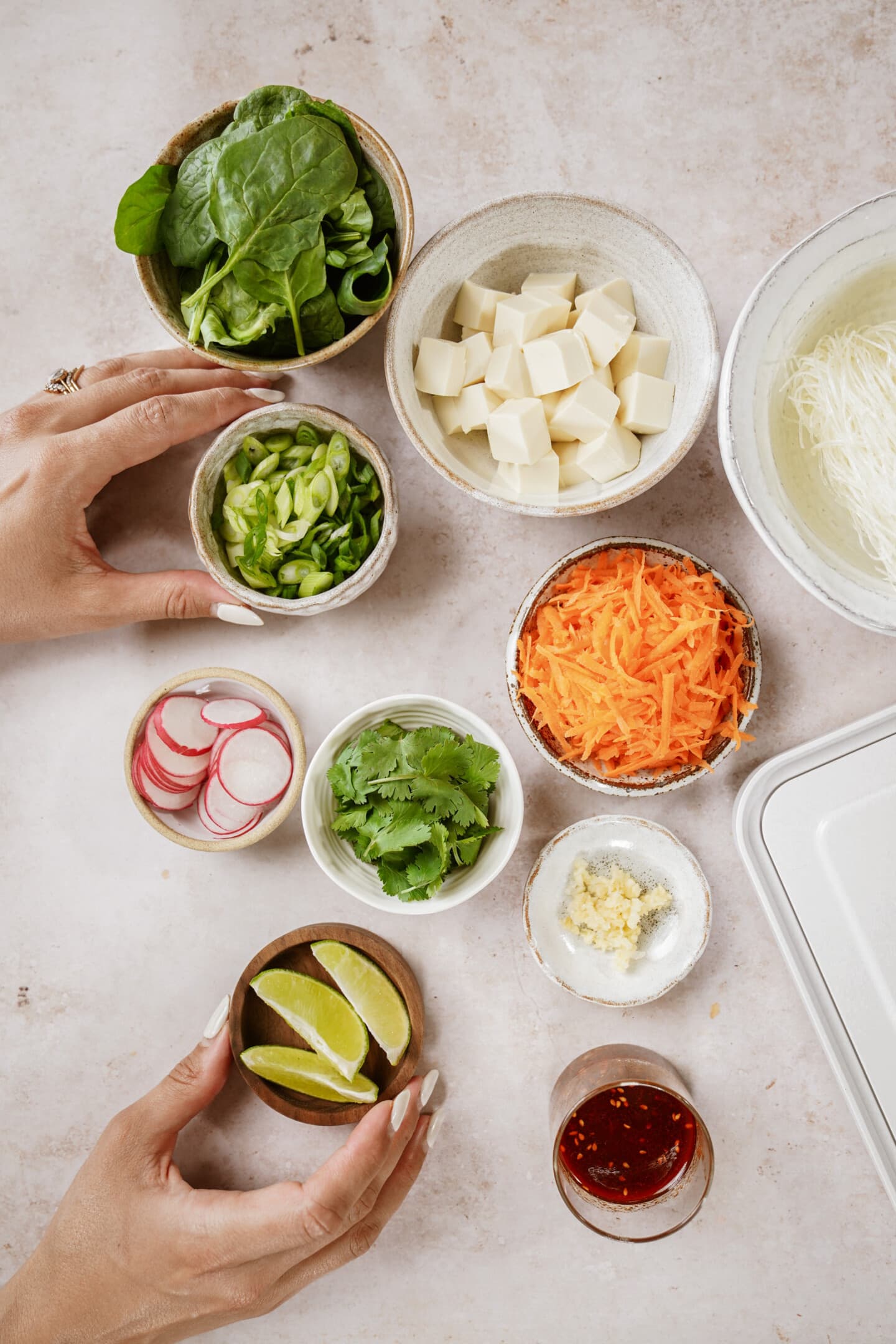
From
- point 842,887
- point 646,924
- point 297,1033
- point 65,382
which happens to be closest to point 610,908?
point 646,924

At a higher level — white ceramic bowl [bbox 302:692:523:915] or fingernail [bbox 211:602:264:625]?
fingernail [bbox 211:602:264:625]

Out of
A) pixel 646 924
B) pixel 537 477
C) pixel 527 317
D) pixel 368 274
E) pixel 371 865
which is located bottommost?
pixel 646 924

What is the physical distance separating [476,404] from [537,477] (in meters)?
0.18

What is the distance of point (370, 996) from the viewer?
178cm

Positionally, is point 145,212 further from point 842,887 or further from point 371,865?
point 842,887

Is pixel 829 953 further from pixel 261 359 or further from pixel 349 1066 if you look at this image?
pixel 261 359

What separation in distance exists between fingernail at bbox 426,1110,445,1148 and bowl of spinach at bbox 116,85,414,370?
1.58 m

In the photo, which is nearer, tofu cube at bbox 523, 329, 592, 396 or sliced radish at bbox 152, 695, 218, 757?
tofu cube at bbox 523, 329, 592, 396

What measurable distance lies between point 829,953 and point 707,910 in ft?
0.92

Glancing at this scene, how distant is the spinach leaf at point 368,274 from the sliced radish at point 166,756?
0.91 metres

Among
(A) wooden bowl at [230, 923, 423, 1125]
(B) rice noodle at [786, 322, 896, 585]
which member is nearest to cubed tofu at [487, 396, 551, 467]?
(B) rice noodle at [786, 322, 896, 585]

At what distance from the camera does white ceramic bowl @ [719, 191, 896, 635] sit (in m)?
1.38

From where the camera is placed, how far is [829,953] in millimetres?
1744

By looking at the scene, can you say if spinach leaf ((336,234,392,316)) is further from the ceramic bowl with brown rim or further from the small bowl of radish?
the small bowl of radish
